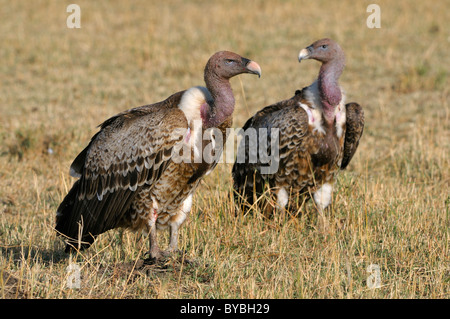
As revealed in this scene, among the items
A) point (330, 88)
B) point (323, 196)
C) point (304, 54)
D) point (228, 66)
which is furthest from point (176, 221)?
point (304, 54)

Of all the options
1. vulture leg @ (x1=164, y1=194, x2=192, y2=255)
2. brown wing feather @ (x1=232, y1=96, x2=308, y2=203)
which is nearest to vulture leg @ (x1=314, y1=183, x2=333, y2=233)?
brown wing feather @ (x1=232, y1=96, x2=308, y2=203)

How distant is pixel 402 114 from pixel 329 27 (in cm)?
509

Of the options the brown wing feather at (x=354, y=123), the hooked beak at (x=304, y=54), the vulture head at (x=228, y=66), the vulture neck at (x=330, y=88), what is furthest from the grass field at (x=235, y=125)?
the vulture head at (x=228, y=66)

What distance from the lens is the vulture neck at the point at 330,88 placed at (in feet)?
22.4

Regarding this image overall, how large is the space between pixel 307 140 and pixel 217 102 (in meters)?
1.42

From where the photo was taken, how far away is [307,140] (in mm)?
6945

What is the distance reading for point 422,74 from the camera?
41.6 ft

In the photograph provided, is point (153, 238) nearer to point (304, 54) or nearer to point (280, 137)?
point (280, 137)

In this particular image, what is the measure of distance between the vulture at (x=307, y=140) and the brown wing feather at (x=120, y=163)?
126 centimetres

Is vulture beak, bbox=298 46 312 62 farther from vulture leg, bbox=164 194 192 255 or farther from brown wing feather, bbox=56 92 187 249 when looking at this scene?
vulture leg, bbox=164 194 192 255

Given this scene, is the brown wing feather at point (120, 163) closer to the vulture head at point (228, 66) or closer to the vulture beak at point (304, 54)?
the vulture head at point (228, 66)

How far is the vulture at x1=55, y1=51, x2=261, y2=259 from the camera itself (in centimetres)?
577

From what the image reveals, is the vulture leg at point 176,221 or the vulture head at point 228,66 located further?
the vulture leg at point 176,221
